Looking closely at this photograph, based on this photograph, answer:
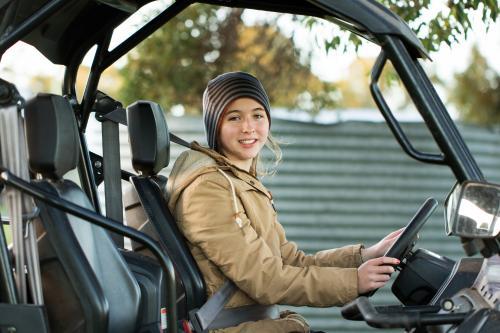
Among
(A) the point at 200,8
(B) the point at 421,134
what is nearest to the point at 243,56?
(A) the point at 200,8

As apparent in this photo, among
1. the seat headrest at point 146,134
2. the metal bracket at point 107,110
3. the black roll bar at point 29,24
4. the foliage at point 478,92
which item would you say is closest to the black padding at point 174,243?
the seat headrest at point 146,134

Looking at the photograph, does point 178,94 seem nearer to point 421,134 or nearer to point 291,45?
point 291,45

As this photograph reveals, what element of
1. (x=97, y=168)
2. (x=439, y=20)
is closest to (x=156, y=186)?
(x=97, y=168)

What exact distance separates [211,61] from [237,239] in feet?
22.1

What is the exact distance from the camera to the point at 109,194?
3799 millimetres

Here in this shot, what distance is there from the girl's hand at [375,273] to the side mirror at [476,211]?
0.58 metres

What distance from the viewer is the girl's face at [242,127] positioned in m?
3.67

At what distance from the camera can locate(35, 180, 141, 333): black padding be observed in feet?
9.55

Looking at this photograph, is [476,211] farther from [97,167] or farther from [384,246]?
[97,167]

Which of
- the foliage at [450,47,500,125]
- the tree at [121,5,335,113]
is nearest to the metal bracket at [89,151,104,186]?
the tree at [121,5,335,113]

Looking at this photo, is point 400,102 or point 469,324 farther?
point 400,102

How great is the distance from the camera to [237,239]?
132 inches

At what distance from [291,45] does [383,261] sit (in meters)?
6.24

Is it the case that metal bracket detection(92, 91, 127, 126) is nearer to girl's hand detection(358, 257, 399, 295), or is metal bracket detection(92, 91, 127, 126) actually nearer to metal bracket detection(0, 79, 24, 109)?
metal bracket detection(0, 79, 24, 109)
